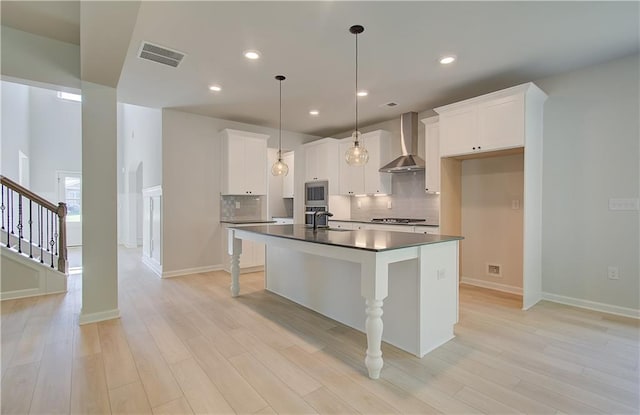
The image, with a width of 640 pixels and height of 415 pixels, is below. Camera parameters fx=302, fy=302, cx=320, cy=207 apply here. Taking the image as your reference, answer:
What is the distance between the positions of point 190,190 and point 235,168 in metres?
0.82

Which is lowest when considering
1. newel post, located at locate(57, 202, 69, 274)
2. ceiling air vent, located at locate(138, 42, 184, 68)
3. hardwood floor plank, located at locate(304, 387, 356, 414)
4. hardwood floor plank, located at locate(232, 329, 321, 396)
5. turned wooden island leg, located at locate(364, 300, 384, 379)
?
hardwood floor plank, located at locate(232, 329, 321, 396)

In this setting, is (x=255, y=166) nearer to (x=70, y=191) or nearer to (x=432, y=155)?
(x=432, y=155)

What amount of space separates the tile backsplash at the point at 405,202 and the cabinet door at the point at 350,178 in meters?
0.36

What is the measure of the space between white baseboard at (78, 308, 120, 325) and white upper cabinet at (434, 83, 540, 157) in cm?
420

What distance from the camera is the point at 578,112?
133 inches

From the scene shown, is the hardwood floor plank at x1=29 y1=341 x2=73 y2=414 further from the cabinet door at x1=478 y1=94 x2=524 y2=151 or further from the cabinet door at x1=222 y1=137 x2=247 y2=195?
the cabinet door at x1=478 y1=94 x2=524 y2=151

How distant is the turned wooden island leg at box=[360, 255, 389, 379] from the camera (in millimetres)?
1925

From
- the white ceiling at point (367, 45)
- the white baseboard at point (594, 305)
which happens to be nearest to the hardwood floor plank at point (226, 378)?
the white ceiling at point (367, 45)

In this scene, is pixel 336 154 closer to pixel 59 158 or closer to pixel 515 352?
pixel 515 352

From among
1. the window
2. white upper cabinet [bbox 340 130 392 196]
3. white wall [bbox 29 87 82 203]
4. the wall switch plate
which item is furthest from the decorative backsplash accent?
the window

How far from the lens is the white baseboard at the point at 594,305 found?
3039 millimetres

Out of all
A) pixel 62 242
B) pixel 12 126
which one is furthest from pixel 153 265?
pixel 12 126

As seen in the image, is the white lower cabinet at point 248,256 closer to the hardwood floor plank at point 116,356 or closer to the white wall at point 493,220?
the hardwood floor plank at point 116,356

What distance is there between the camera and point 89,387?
186 cm
